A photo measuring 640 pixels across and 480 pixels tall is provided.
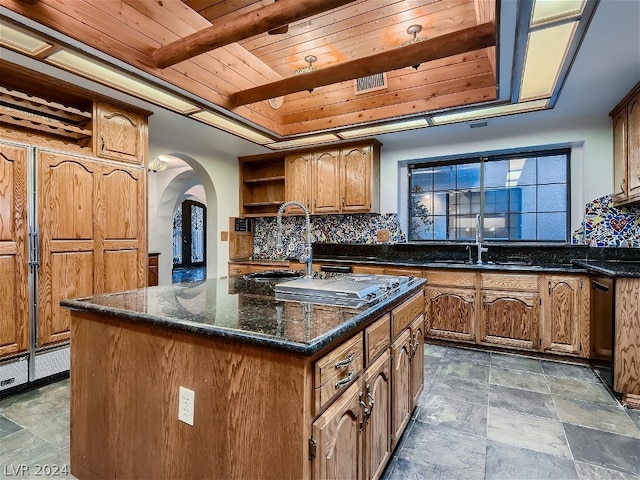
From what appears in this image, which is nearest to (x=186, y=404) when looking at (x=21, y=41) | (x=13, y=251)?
(x=13, y=251)

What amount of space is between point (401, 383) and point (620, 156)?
3.04 m

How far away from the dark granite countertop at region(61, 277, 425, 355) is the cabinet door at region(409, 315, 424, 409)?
33 cm

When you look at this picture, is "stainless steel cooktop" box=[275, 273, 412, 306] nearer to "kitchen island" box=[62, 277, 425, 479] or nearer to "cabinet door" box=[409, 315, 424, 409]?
"kitchen island" box=[62, 277, 425, 479]

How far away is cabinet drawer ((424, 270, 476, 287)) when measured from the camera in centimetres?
342

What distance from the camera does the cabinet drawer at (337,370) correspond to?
1.04 meters

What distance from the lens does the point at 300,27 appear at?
8.16ft

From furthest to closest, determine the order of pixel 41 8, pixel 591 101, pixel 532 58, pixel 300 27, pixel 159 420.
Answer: pixel 591 101 < pixel 300 27 < pixel 532 58 < pixel 41 8 < pixel 159 420

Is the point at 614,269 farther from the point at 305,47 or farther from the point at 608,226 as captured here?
the point at 305,47

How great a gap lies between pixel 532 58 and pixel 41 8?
9.12 feet

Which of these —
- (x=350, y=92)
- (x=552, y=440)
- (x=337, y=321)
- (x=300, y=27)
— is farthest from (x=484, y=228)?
(x=337, y=321)

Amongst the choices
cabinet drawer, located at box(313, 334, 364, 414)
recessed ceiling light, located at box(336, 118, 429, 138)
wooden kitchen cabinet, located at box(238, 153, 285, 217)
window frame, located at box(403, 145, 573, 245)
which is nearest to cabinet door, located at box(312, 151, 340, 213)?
recessed ceiling light, located at box(336, 118, 429, 138)

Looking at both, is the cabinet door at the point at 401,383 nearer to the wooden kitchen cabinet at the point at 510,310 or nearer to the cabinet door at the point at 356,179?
the wooden kitchen cabinet at the point at 510,310

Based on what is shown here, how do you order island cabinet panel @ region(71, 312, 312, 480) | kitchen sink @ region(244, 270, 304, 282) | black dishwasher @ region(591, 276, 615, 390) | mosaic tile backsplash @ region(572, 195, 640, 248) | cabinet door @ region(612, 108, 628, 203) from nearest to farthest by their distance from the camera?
island cabinet panel @ region(71, 312, 312, 480) < kitchen sink @ region(244, 270, 304, 282) < black dishwasher @ region(591, 276, 615, 390) < cabinet door @ region(612, 108, 628, 203) < mosaic tile backsplash @ region(572, 195, 640, 248)

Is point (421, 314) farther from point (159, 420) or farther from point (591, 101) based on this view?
point (591, 101)
